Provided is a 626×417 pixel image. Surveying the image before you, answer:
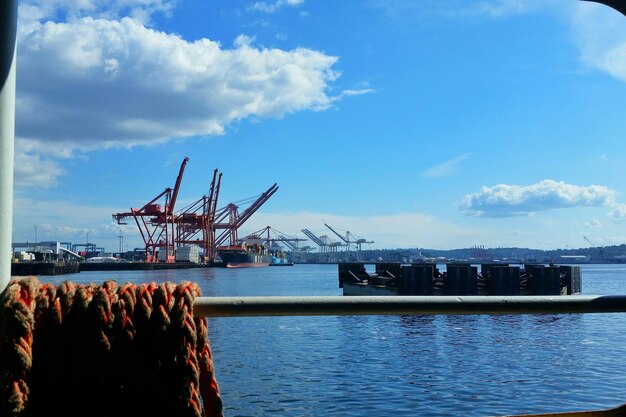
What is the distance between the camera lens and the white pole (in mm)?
1474

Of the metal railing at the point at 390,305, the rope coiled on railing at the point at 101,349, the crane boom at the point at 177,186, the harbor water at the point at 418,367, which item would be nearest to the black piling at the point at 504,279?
the harbor water at the point at 418,367

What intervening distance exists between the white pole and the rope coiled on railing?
96mm

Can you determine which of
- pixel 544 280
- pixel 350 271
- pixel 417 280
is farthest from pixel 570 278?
pixel 350 271

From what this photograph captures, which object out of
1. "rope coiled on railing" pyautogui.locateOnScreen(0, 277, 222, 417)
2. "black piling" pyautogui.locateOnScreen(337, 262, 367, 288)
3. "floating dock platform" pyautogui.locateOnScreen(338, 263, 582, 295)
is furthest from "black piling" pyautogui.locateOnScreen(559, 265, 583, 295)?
"rope coiled on railing" pyautogui.locateOnScreen(0, 277, 222, 417)

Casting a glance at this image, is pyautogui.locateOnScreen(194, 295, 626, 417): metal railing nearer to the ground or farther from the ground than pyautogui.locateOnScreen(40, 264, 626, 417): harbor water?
farther from the ground

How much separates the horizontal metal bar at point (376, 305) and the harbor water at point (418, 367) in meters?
9.51

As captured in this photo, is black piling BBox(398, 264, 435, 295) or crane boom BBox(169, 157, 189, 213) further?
crane boom BBox(169, 157, 189, 213)

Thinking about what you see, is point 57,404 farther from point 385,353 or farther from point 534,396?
point 385,353

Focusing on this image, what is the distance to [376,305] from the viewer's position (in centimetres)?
158

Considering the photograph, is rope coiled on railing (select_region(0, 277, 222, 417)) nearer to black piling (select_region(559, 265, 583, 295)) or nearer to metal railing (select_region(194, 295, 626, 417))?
metal railing (select_region(194, 295, 626, 417))

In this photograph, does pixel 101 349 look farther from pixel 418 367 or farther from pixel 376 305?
pixel 418 367

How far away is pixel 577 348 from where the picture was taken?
17.5 meters

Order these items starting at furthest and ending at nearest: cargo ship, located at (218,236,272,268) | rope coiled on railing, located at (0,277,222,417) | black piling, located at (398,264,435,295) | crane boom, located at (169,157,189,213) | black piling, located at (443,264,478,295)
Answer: cargo ship, located at (218,236,272,268) → crane boom, located at (169,157,189,213) → black piling, located at (398,264,435,295) → black piling, located at (443,264,478,295) → rope coiled on railing, located at (0,277,222,417)

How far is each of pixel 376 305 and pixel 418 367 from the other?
44.9ft
